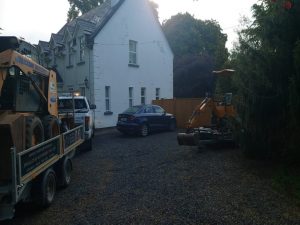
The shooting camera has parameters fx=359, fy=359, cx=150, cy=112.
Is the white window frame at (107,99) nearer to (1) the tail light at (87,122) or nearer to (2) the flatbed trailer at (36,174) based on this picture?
(1) the tail light at (87,122)

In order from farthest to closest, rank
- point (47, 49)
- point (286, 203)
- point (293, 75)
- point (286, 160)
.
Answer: point (47, 49)
point (286, 160)
point (293, 75)
point (286, 203)

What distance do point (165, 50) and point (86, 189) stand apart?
20.9m

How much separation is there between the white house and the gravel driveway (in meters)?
10.2

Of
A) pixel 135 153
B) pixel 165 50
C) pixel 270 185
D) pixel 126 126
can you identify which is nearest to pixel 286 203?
pixel 270 185

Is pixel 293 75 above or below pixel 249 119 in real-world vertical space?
above

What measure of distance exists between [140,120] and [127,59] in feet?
23.8

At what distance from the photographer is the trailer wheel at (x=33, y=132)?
249 inches

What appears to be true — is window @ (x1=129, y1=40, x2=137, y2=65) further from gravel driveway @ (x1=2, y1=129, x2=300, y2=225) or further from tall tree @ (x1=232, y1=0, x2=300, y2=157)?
tall tree @ (x1=232, y1=0, x2=300, y2=157)

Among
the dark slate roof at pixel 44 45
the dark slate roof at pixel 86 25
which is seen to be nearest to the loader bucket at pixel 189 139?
the dark slate roof at pixel 86 25

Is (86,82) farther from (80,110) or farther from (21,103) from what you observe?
(21,103)

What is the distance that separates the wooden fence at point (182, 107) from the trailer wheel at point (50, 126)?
14320 millimetres

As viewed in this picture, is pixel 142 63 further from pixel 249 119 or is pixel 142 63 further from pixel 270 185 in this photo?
pixel 270 185

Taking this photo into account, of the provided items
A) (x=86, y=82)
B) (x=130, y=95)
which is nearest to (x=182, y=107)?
(x=130, y=95)

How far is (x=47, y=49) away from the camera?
26.7m
